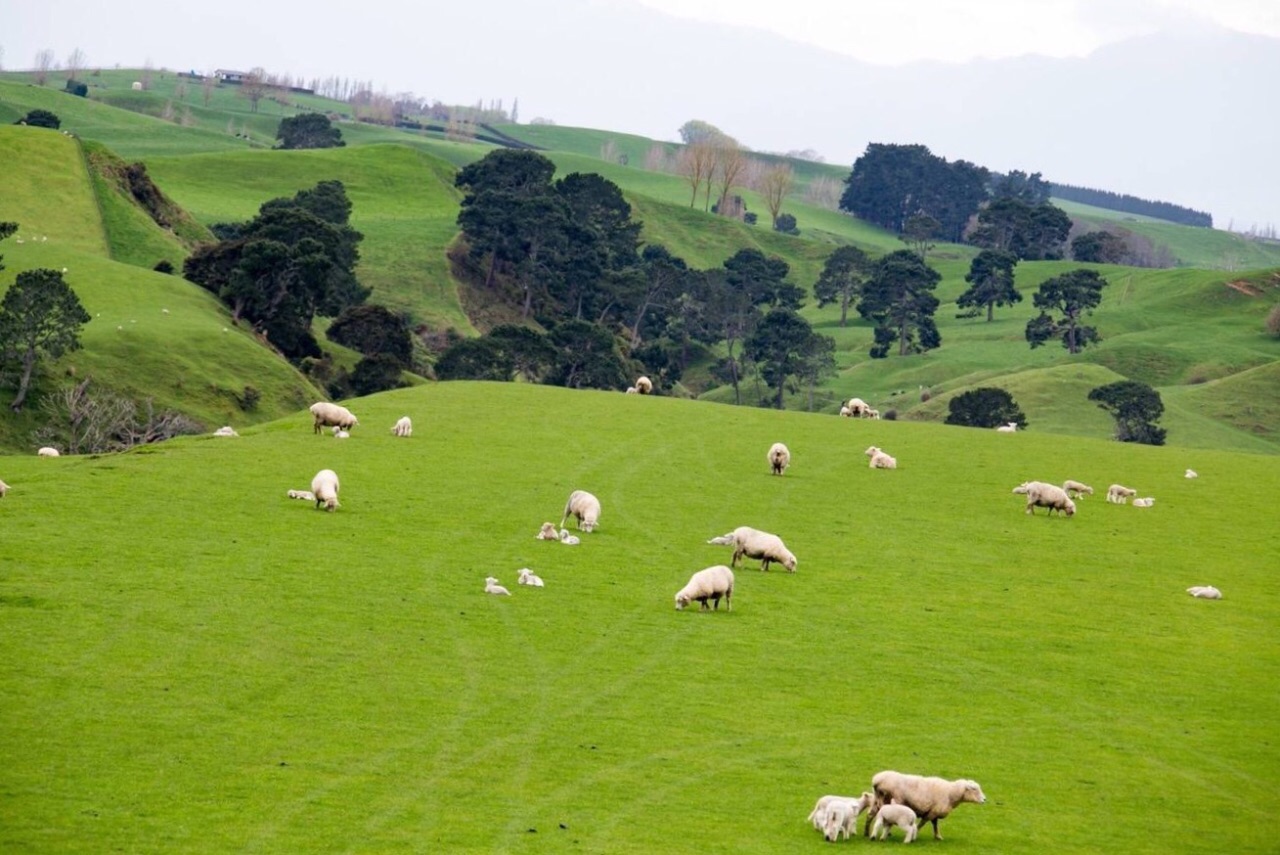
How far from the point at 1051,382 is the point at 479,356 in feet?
130

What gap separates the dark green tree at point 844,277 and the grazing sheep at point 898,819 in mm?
155633

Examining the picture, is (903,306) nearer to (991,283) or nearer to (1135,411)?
(991,283)

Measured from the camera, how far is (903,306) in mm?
153875

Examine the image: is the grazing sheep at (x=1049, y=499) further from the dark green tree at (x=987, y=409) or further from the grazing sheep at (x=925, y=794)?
the dark green tree at (x=987, y=409)

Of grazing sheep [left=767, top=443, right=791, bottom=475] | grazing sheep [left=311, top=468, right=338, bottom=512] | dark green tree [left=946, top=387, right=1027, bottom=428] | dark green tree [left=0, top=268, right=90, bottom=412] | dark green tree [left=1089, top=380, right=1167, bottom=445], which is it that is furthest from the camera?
dark green tree [left=946, top=387, right=1027, bottom=428]

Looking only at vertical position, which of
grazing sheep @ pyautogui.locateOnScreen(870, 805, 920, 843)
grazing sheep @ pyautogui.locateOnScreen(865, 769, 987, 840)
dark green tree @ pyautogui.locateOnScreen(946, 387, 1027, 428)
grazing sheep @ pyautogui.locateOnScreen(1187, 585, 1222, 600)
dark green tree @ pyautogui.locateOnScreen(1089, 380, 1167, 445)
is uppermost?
grazing sheep @ pyautogui.locateOnScreen(865, 769, 987, 840)

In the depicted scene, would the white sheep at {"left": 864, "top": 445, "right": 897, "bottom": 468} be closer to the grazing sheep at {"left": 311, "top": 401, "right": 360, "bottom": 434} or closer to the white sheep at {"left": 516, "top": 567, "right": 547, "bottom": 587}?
the grazing sheep at {"left": 311, "top": 401, "right": 360, "bottom": 434}

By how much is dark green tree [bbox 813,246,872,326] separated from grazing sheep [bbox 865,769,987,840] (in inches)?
6110

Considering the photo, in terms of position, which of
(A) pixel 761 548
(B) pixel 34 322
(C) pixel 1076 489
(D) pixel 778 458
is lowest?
(B) pixel 34 322

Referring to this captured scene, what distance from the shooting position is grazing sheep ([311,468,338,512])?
40.9 m

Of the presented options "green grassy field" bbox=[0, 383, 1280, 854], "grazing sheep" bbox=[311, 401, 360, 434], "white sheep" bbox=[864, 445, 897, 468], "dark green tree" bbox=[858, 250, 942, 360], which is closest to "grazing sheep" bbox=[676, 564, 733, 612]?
"green grassy field" bbox=[0, 383, 1280, 854]

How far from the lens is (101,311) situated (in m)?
81.8

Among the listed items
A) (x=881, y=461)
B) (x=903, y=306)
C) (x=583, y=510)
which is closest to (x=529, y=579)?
(x=583, y=510)

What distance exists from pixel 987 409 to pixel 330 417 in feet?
189
